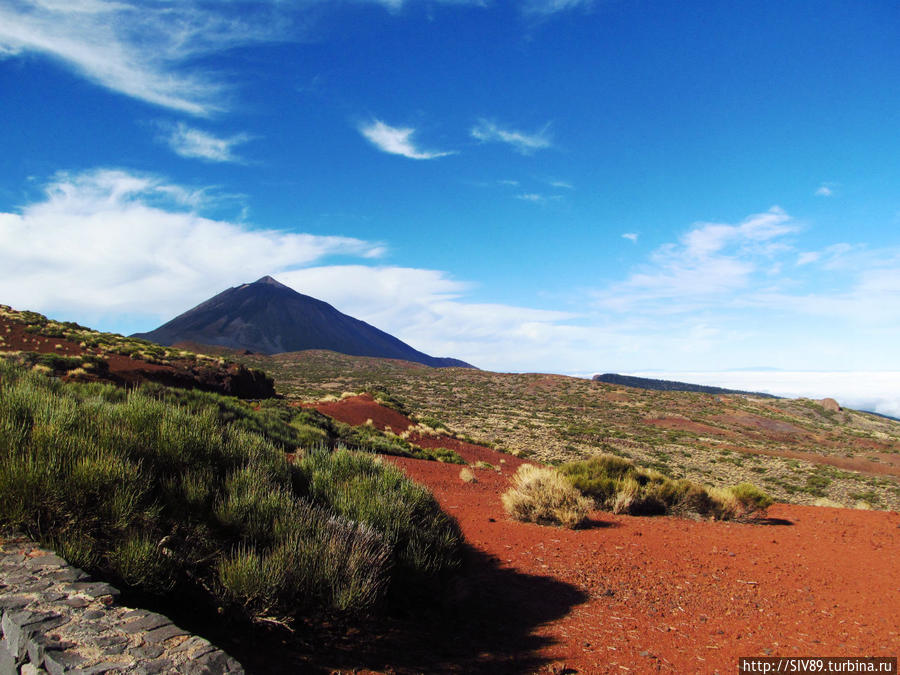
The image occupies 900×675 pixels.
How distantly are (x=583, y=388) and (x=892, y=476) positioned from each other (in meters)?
37.4

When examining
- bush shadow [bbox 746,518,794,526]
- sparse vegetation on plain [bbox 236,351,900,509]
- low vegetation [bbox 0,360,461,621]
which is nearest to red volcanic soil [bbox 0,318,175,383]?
sparse vegetation on plain [bbox 236,351,900,509]

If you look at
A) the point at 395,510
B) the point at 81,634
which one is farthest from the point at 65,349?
the point at 81,634

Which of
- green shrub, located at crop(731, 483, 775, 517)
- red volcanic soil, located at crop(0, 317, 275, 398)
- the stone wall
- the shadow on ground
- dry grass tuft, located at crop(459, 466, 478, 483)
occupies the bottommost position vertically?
dry grass tuft, located at crop(459, 466, 478, 483)

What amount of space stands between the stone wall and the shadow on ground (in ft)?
2.40

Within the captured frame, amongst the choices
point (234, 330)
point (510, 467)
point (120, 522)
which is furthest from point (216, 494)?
point (234, 330)

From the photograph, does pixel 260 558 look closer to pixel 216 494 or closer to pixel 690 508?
pixel 216 494

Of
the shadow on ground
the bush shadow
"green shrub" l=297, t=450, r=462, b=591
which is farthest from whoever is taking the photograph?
the bush shadow

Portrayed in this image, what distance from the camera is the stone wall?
2.66m

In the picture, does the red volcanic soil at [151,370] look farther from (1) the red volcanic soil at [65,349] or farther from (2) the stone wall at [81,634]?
(2) the stone wall at [81,634]

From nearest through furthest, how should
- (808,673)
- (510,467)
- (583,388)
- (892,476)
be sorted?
(808,673)
(510,467)
(892,476)
(583,388)

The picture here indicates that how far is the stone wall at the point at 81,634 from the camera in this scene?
8.74 feet

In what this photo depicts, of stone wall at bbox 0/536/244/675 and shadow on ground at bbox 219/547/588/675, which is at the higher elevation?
stone wall at bbox 0/536/244/675

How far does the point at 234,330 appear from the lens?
17612 centimetres

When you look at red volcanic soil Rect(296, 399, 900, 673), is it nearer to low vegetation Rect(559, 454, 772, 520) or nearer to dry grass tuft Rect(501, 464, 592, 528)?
dry grass tuft Rect(501, 464, 592, 528)
